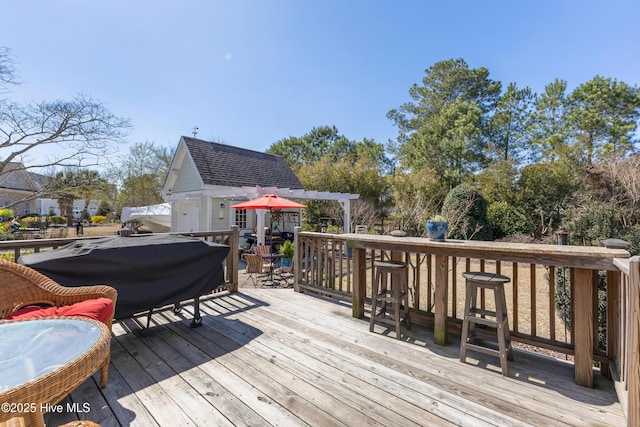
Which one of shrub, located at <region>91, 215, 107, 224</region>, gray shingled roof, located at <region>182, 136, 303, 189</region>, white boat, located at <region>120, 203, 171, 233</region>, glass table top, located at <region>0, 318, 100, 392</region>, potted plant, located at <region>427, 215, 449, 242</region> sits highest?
gray shingled roof, located at <region>182, 136, 303, 189</region>

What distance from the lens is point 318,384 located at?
2.28 metres

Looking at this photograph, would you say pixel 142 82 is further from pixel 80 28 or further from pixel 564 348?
pixel 564 348

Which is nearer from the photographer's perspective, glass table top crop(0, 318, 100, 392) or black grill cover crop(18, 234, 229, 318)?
glass table top crop(0, 318, 100, 392)

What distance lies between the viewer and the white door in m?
11.9

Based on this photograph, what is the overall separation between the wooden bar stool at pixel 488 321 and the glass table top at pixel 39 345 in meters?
2.84

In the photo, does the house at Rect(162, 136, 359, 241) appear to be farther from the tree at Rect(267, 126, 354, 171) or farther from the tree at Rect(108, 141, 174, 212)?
the tree at Rect(267, 126, 354, 171)

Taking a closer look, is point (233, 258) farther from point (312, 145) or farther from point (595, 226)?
point (312, 145)

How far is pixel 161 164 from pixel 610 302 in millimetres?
24529

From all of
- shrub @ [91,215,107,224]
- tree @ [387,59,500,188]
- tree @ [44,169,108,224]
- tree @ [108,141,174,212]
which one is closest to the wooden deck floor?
tree @ [44,169,108,224]

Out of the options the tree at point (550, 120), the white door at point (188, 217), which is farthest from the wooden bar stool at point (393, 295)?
the tree at point (550, 120)

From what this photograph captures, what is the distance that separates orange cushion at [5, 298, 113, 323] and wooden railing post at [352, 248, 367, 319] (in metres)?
2.62

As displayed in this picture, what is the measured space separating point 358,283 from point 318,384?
5.29 ft

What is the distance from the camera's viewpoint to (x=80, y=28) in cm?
765

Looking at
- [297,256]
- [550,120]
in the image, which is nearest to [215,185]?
[297,256]
